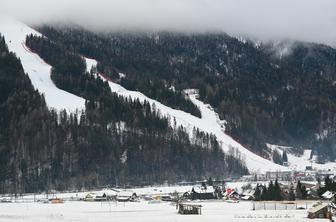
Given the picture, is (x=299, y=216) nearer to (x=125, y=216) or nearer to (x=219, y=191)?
(x=125, y=216)

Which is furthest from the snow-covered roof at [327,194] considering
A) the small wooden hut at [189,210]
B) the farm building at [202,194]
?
the farm building at [202,194]

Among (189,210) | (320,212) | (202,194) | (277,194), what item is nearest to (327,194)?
(277,194)

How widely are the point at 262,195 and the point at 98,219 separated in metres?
65.0

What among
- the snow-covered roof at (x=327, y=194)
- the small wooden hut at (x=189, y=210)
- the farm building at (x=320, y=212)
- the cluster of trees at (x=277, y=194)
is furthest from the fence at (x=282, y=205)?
A: the farm building at (x=320, y=212)

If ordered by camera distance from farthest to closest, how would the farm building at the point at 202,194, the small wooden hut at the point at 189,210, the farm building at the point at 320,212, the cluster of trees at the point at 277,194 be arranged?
the farm building at the point at 202,194 < the cluster of trees at the point at 277,194 < the small wooden hut at the point at 189,210 < the farm building at the point at 320,212

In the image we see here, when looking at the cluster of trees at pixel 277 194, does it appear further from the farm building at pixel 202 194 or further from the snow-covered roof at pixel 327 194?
the farm building at pixel 202 194

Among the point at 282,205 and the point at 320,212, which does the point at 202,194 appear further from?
the point at 320,212

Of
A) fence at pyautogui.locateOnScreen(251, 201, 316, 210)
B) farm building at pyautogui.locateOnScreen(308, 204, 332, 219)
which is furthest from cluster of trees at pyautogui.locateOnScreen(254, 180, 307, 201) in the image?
farm building at pyautogui.locateOnScreen(308, 204, 332, 219)

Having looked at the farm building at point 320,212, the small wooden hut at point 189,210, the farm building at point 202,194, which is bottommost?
the farm building at point 320,212

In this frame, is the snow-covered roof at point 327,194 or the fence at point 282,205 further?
the snow-covered roof at point 327,194

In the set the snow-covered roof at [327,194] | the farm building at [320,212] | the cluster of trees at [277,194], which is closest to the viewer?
the farm building at [320,212]

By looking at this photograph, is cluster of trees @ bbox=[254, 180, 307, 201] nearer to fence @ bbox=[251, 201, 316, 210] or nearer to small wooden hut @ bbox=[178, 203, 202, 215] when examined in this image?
fence @ bbox=[251, 201, 316, 210]

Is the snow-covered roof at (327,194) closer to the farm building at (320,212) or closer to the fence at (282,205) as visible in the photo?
the fence at (282,205)

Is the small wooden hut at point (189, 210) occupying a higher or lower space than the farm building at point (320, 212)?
higher
